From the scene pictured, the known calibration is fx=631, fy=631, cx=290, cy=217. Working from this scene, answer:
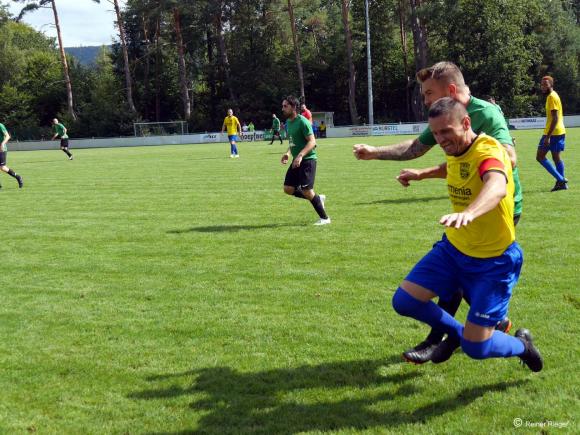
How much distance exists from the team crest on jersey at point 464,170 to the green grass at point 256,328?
1.28 metres

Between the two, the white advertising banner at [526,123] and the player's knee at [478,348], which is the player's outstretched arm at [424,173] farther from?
the white advertising banner at [526,123]

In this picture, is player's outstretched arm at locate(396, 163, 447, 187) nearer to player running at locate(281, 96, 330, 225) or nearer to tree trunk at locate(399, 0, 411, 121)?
player running at locate(281, 96, 330, 225)

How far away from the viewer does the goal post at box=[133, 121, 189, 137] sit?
5141 cm

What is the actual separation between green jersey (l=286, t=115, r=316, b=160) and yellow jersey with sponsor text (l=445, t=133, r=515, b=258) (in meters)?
5.93

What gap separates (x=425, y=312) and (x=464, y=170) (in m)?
0.92

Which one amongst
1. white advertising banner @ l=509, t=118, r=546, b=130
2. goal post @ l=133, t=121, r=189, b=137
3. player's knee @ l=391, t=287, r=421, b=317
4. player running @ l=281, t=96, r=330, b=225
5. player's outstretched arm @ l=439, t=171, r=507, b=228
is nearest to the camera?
player's outstretched arm @ l=439, t=171, r=507, b=228

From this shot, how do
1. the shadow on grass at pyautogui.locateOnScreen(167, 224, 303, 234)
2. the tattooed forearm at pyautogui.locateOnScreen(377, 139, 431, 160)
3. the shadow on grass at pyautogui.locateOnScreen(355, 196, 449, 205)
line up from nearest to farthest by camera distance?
the tattooed forearm at pyautogui.locateOnScreen(377, 139, 431, 160) → the shadow on grass at pyautogui.locateOnScreen(167, 224, 303, 234) → the shadow on grass at pyautogui.locateOnScreen(355, 196, 449, 205)

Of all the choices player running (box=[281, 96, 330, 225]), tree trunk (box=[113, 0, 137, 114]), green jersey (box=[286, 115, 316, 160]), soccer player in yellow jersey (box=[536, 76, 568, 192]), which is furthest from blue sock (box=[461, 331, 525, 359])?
tree trunk (box=[113, 0, 137, 114])

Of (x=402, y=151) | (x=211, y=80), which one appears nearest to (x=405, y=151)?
(x=402, y=151)

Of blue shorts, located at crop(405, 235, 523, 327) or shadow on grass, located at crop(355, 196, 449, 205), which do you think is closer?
blue shorts, located at crop(405, 235, 523, 327)

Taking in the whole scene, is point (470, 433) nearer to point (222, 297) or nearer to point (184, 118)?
point (222, 297)

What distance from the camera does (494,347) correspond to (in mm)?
3682

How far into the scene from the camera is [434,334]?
13.8ft

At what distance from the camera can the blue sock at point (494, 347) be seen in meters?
3.63
